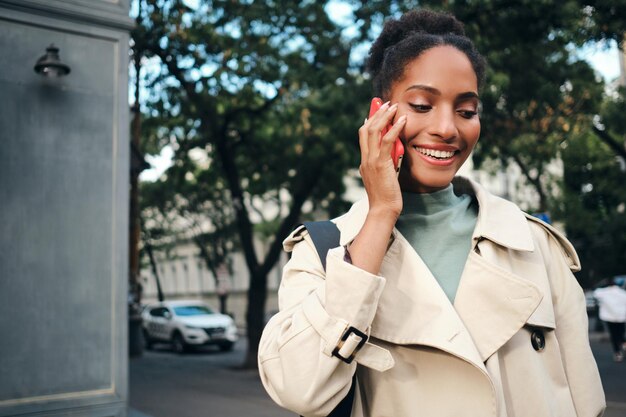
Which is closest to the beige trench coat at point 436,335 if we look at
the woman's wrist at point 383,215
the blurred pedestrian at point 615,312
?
the woman's wrist at point 383,215

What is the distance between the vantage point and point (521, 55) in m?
11.1

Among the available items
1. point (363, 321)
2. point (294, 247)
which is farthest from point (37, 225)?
point (363, 321)

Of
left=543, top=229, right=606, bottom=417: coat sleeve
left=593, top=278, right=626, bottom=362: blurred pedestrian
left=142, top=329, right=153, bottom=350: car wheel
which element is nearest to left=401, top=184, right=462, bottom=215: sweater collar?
left=543, top=229, right=606, bottom=417: coat sleeve

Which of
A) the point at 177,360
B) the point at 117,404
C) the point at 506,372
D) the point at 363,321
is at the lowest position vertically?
the point at 177,360

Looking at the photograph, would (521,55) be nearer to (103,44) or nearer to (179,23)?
(179,23)

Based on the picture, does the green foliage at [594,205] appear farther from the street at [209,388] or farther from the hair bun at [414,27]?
the hair bun at [414,27]

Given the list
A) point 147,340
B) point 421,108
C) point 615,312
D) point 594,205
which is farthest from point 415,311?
point 594,205

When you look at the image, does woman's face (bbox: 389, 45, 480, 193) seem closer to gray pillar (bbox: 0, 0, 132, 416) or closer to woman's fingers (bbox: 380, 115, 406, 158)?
woman's fingers (bbox: 380, 115, 406, 158)

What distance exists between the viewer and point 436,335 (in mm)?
1449

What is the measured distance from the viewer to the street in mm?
9531

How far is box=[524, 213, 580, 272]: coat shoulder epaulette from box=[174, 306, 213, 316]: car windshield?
21.6 m

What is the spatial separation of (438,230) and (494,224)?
0.15 metres

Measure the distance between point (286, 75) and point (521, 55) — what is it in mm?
4143

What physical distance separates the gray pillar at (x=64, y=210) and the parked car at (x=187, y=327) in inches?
608
